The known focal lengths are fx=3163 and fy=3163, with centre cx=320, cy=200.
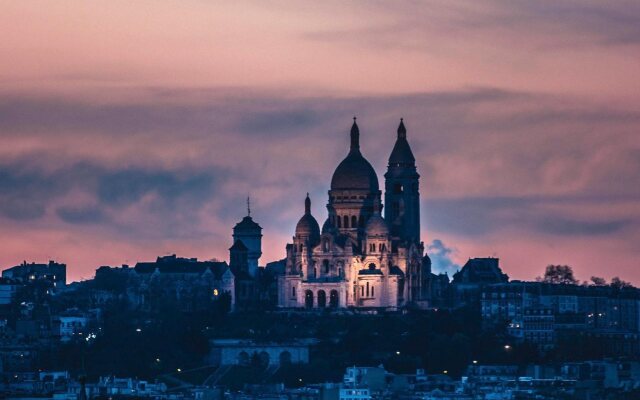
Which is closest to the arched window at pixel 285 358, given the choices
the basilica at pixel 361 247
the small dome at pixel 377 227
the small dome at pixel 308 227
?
the basilica at pixel 361 247

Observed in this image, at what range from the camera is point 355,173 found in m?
184

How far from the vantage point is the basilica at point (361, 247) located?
179 m

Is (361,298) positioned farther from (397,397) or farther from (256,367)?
(397,397)

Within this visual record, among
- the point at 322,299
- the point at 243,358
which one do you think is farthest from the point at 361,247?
the point at 243,358

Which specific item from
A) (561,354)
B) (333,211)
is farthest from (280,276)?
(561,354)

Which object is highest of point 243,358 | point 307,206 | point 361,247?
point 307,206

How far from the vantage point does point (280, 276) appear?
181875 mm

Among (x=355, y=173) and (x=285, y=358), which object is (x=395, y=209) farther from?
(x=285, y=358)

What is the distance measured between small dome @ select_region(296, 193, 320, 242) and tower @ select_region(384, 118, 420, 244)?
4493 mm

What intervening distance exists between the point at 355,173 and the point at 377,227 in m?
5.80

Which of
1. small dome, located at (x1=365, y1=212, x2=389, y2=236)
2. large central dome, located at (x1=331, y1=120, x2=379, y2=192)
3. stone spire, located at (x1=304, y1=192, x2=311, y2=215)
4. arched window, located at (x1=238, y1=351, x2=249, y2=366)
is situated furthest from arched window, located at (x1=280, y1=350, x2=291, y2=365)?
large central dome, located at (x1=331, y1=120, x2=379, y2=192)

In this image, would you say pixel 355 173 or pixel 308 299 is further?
pixel 355 173

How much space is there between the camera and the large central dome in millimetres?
184500

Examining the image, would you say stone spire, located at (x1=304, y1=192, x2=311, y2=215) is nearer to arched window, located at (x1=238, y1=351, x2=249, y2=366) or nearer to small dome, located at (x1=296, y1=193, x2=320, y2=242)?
small dome, located at (x1=296, y1=193, x2=320, y2=242)
